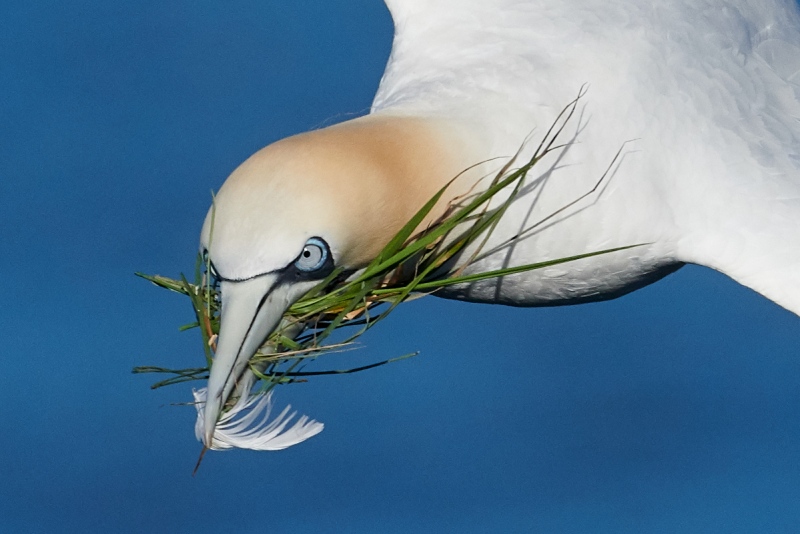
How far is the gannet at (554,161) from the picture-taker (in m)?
2.96

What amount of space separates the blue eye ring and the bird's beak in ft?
0.23

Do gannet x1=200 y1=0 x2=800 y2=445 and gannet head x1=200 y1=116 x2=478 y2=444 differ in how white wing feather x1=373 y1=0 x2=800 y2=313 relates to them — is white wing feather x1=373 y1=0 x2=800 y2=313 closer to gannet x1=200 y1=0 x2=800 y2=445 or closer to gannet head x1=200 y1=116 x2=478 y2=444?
gannet x1=200 y1=0 x2=800 y2=445

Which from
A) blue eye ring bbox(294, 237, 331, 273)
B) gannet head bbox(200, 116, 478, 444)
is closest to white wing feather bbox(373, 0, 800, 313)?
gannet head bbox(200, 116, 478, 444)

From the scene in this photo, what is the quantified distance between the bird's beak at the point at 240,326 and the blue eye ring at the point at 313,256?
0.07 metres

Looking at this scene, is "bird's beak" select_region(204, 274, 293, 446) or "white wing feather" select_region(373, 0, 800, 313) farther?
"white wing feather" select_region(373, 0, 800, 313)

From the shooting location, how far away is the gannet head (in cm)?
290

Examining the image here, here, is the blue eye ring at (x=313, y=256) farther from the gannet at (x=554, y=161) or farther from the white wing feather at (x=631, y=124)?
the white wing feather at (x=631, y=124)

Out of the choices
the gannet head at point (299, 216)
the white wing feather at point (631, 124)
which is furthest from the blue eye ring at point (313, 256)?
the white wing feather at point (631, 124)

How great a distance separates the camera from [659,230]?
140 inches

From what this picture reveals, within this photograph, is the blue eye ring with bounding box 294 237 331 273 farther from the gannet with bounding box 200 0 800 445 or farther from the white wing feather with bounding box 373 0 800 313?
the white wing feather with bounding box 373 0 800 313

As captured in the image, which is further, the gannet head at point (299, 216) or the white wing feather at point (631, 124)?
the white wing feather at point (631, 124)

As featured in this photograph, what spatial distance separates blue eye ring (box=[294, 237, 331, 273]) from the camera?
9.66 feet

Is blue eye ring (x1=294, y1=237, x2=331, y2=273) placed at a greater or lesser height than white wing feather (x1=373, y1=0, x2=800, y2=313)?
lesser

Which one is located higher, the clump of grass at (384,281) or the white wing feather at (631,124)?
the white wing feather at (631,124)
